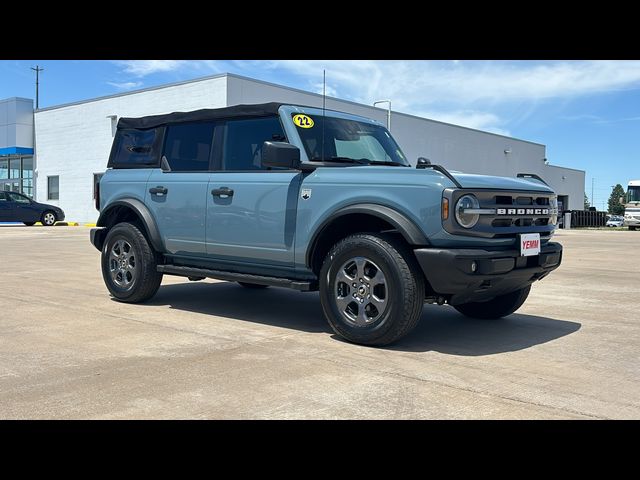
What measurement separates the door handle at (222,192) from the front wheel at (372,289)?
1.34 m

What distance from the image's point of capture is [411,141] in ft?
113

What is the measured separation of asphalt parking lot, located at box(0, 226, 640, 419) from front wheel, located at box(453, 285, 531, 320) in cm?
12

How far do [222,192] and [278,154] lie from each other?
1016 mm

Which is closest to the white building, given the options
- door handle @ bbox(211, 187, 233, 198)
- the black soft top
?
the black soft top

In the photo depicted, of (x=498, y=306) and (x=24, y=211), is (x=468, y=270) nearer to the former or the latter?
(x=498, y=306)

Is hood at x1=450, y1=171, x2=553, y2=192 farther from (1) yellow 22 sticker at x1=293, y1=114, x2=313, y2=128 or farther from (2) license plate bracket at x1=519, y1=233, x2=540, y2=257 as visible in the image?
(1) yellow 22 sticker at x1=293, y1=114, x2=313, y2=128

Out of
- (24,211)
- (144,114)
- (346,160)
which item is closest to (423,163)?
(346,160)

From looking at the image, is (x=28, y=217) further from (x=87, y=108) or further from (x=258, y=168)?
(x=258, y=168)

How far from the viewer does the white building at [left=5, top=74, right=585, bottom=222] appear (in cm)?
2722

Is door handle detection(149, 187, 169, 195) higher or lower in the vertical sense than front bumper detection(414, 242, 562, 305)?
higher

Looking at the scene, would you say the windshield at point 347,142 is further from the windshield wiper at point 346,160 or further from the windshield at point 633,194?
the windshield at point 633,194
